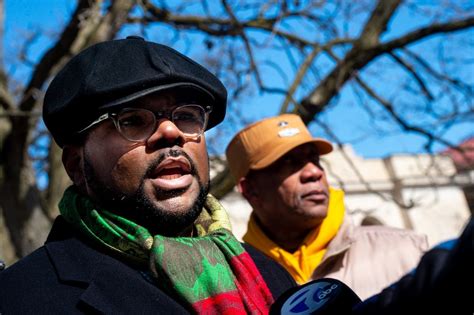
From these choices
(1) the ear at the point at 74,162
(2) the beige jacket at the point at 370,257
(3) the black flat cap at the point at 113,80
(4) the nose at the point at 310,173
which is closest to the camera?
(3) the black flat cap at the point at 113,80

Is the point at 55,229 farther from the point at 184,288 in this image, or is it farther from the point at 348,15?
the point at 348,15

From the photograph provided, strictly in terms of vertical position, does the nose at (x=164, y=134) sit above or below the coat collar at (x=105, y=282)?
above

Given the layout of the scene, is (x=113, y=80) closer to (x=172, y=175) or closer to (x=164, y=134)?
(x=164, y=134)

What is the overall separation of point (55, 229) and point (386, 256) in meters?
1.63

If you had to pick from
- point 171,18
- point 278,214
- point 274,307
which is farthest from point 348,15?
point 274,307

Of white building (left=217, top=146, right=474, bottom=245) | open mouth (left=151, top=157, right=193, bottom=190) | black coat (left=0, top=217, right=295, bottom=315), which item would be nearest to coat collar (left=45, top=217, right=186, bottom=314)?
black coat (left=0, top=217, right=295, bottom=315)

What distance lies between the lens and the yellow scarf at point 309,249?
289cm

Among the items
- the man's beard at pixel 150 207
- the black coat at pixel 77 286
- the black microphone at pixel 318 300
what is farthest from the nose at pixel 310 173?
the black microphone at pixel 318 300

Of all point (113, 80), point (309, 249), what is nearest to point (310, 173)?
point (309, 249)

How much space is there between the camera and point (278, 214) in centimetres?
311

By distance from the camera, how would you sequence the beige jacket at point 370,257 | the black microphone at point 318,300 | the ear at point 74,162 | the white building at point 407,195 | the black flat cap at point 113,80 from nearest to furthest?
the black microphone at point 318,300
the black flat cap at point 113,80
the ear at point 74,162
the beige jacket at point 370,257
the white building at point 407,195

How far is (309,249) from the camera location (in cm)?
296

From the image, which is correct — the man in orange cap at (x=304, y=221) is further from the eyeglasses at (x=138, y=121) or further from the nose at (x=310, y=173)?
the eyeglasses at (x=138, y=121)

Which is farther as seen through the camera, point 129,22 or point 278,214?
point 129,22
